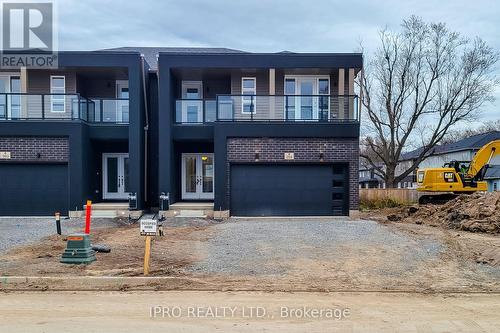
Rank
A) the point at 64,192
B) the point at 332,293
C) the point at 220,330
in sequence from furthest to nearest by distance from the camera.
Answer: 1. the point at 64,192
2. the point at 332,293
3. the point at 220,330

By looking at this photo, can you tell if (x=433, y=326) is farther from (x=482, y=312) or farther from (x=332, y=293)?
(x=332, y=293)

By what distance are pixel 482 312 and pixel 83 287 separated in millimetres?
7023

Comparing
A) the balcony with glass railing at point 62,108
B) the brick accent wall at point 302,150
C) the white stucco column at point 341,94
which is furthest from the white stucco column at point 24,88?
the white stucco column at point 341,94

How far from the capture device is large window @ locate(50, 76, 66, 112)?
60.4ft

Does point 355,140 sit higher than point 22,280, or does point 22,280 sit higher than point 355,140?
point 355,140

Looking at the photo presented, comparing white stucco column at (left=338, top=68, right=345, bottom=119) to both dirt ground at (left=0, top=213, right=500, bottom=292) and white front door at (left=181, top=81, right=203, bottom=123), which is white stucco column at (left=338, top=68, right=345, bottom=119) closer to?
dirt ground at (left=0, top=213, right=500, bottom=292)

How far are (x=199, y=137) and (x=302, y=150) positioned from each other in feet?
14.8

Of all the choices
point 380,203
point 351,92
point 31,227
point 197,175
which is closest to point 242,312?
point 31,227

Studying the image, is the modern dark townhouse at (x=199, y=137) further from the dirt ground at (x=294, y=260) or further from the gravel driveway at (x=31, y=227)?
the dirt ground at (x=294, y=260)

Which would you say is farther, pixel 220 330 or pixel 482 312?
pixel 482 312

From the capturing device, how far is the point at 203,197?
66.7 feet

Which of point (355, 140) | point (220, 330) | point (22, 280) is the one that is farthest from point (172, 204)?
point (220, 330)

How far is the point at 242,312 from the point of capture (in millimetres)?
6629

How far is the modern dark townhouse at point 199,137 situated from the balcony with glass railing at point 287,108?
0.14 ft
